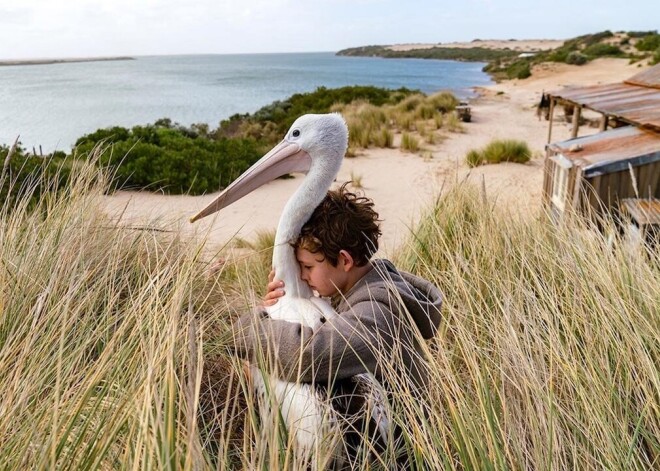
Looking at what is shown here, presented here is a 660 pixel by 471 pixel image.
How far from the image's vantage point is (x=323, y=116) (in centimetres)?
203

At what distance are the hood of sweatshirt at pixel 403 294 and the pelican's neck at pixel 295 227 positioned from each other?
0.60ft

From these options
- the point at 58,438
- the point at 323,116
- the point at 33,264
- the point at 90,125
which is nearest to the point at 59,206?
the point at 33,264

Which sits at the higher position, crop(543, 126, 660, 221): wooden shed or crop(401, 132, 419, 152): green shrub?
crop(543, 126, 660, 221): wooden shed

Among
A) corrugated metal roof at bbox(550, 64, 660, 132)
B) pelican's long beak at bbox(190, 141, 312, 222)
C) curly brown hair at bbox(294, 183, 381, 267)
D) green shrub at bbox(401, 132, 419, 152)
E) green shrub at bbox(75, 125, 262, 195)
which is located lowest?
green shrub at bbox(401, 132, 419, 152)

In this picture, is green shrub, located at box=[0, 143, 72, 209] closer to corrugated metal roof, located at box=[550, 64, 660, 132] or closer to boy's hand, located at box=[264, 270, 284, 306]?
boy's hand, located at box=[264, 270, 284, 306]

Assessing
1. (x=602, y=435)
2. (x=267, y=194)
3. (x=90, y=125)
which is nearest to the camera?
(x=602, y=435)

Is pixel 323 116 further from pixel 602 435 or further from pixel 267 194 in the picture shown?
pixel 267 194

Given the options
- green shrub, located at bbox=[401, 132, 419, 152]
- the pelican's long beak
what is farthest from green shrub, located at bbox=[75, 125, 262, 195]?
the pelican's long beak

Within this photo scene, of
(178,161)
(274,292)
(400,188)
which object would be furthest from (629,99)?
(178,161)

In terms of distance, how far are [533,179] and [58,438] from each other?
982 cm

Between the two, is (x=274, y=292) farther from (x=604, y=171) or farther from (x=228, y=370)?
(x=604, y=171)

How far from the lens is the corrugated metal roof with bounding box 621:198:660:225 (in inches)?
146

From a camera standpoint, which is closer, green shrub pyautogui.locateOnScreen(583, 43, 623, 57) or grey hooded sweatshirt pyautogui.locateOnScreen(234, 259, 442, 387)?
grey hooded sweatshirt pyautogui.locateOnScreen(234, 259, 442, 387)

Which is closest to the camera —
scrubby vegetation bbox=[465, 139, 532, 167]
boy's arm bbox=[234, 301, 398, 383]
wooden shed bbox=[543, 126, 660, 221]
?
boy's arm bbox=[234, 301, 398, 383]
